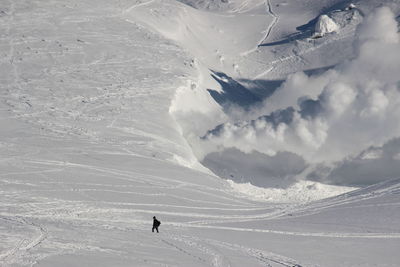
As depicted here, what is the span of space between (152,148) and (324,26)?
5722cm

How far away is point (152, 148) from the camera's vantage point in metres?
58.5

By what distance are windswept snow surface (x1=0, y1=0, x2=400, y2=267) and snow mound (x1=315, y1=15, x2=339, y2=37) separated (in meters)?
1.51

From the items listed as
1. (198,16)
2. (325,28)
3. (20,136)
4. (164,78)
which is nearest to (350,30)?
(325,28)

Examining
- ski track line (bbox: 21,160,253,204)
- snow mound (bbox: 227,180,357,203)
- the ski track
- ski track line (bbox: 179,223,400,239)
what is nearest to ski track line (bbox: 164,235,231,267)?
ski track line (bbox: 179,223,400,239)

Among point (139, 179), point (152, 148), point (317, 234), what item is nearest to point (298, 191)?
point (152, 148)

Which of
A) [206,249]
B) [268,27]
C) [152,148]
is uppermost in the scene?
[268,27]

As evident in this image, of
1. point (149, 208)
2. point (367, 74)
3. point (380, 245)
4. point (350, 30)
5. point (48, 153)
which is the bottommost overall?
point (380, 245)

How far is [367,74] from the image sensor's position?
10769 cm

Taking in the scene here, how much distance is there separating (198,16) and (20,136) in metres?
60.9

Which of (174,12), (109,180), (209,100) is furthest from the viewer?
(174,12)

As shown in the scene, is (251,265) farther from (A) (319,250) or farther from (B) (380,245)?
(B) (380,245)

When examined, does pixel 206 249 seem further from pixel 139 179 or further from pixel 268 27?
pixel 268 27

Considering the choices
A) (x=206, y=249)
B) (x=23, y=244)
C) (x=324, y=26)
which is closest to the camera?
(x=23, y=244)

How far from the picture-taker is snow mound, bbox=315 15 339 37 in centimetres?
10719
